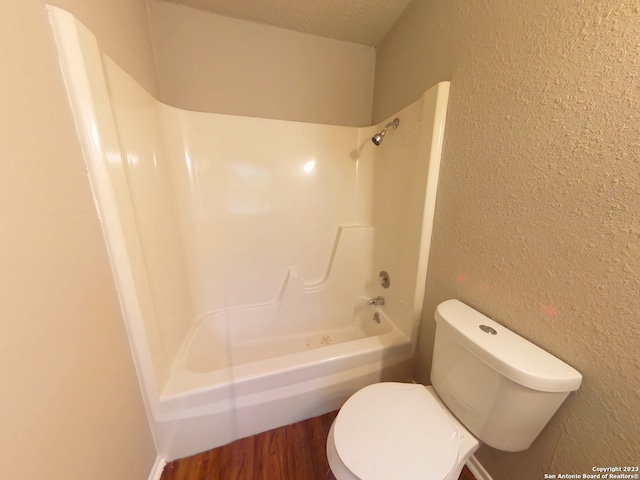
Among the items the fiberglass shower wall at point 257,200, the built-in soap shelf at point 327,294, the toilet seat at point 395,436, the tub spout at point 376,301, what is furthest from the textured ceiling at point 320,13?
the toilet seat at point 395,436

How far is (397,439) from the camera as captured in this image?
2.30 ft

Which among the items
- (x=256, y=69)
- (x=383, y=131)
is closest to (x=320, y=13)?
(x=256, y=69)

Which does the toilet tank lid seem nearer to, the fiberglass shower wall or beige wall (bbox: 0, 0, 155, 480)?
the fiberglass shower wall

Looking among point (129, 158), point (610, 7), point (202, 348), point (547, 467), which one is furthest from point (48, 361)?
point (610, 7)

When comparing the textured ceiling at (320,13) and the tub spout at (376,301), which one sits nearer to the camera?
the textured ceiling at (320,13)

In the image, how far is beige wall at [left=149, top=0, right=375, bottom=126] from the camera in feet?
4.24

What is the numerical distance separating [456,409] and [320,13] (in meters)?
2.07

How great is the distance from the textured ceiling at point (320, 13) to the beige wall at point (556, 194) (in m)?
0.46

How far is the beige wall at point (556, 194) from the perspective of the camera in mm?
517

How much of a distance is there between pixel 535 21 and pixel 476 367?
109 cm

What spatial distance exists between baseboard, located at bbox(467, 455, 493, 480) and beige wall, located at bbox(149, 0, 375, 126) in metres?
2.04

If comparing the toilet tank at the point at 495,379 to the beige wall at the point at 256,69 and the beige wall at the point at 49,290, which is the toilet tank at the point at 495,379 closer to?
the beige wall at the point at 49,290

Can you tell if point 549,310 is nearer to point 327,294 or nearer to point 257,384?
point 257,384

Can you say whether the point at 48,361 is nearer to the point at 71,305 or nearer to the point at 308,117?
the point at 71,305
